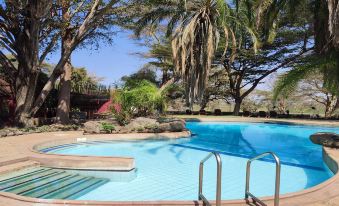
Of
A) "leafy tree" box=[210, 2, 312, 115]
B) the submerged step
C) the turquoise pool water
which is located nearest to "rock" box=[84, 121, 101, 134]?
the turquoise pool water

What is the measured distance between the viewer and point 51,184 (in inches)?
251

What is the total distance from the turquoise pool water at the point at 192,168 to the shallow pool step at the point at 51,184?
0.29 m

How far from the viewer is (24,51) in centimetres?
1395

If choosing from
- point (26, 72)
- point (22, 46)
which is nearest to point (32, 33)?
point (22, 46)

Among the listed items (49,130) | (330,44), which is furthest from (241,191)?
(49,130)

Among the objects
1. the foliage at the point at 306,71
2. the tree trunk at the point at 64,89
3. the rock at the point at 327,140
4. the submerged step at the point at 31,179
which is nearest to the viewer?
the submerged step at the point at 31,179

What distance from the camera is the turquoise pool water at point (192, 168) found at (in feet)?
20.4

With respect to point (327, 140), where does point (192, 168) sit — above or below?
below

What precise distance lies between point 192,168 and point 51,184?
3568 millimetres

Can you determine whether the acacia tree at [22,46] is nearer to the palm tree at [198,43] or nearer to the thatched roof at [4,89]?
the thatched roof at [4,89]

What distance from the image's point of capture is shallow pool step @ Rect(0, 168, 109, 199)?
Result: 5777 millimetres

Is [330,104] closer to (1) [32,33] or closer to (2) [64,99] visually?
(2) [64,99]

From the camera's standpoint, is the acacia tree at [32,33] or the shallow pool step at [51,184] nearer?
the shallow pool step at [51,184]

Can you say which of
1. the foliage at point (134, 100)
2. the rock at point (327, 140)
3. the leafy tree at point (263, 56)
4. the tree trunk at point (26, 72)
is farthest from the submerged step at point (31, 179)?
the leafy tree at point (263, 56)
